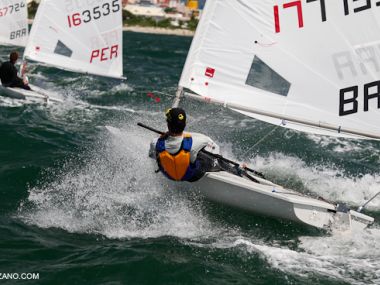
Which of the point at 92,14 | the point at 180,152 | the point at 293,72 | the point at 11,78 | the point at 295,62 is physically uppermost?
the point at 92,14

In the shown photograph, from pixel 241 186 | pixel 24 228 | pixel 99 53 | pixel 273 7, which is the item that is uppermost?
pixel 273 7

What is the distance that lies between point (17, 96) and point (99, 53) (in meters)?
2.20

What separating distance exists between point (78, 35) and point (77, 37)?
6 cm

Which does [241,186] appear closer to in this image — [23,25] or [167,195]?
[167,195]

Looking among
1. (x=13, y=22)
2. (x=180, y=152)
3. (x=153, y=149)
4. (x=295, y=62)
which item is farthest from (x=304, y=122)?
(x=13, y=22)

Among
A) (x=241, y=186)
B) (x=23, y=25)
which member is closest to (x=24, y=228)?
(x=241, y=186)

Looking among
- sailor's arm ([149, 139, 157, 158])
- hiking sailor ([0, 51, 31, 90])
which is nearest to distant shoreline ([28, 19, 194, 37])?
hiking sailor ([0, 51, 31, 90])

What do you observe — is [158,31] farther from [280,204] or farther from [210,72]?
[280,204]

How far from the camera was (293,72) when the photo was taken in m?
6.68

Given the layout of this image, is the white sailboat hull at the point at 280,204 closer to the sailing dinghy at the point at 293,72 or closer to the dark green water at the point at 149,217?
the sailing dinghy at the point at 293,72

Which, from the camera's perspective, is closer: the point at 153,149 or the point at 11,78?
the point at 153,149

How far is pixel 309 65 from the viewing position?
6.63 meters

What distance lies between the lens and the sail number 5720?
1321 centimetres

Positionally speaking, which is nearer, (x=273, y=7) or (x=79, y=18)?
(x=273, y=7)
